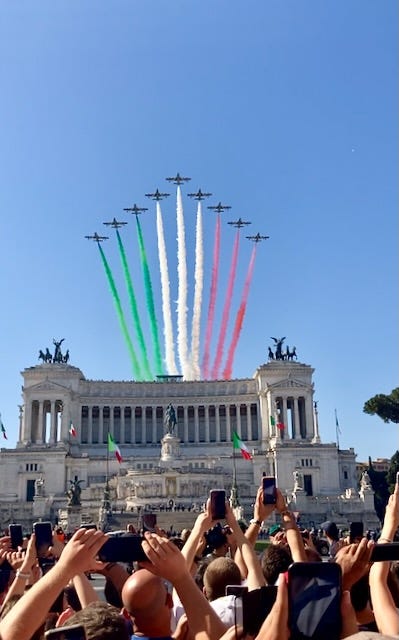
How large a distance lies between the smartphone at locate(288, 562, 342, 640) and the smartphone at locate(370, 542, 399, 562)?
1.72 meters

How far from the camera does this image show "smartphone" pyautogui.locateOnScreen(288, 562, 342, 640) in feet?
13.8

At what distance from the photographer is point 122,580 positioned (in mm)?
7164

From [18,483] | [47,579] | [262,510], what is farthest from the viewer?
[18,483]

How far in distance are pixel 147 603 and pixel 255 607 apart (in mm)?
831

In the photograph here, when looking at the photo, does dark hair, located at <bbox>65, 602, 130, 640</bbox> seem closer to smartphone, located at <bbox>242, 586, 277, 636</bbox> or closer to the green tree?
smartphone, located at <bbox>242, 586, 277, 636</bbox>

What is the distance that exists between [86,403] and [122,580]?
101 m

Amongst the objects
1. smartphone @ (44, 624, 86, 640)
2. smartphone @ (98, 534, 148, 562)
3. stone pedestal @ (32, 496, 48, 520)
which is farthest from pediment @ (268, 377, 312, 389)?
smartphone @ (44, 624, 86, 640)

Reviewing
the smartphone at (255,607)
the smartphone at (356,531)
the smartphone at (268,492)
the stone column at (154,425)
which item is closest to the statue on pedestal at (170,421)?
the stone column at (154,425)

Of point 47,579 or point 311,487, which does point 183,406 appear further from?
point 47,579

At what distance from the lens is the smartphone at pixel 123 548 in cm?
536

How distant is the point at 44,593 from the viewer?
448 cm

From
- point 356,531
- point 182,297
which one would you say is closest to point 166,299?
point 182,297

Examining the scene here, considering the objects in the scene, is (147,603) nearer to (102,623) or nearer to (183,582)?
(183,582)

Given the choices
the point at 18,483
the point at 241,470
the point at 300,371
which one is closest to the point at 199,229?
the point at 300,371
